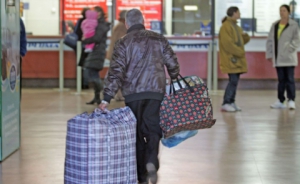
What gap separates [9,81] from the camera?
6660mm

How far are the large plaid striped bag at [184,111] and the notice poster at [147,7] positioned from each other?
983 cm

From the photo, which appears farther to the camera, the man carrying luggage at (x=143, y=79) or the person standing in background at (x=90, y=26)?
the person standing in background at (x=90, y=26)

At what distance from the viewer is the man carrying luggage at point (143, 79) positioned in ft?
16.8

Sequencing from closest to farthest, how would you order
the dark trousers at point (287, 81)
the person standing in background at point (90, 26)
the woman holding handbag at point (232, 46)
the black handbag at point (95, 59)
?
the woman holding handbag at point (232, 46) → the dark trousers at point (287, 81) → the black handbag at point (95, 59) → the person standing in background at point (90, 26)

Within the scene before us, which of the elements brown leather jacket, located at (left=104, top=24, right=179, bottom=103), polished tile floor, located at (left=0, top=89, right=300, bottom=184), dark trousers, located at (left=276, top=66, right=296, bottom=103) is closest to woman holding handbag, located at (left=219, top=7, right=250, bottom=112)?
polished tile floor, located at (left=0, top=89, right=300, bottom=184)

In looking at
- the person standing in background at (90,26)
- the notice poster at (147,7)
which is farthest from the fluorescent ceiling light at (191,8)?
the person standing in background at (90,26)

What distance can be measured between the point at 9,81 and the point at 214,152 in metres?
2.41

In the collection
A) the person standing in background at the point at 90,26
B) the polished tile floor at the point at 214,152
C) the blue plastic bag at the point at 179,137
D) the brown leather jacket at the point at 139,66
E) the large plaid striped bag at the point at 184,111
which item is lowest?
the polished tile floor at the point at 214,152

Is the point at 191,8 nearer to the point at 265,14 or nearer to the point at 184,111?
the point at 265,14

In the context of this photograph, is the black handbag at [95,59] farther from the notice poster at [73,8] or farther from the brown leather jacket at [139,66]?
the brown leather jacket at [139,66]

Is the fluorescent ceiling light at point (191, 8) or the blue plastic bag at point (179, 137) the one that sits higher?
the fluorescent ceiling light at point (191, 8)

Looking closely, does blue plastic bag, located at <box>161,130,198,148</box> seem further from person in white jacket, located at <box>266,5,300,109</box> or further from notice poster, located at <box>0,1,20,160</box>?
person in white jacket, located at <box>266,5,300,109</box>

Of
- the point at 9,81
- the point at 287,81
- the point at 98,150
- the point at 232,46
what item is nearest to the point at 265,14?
the point at 287,81

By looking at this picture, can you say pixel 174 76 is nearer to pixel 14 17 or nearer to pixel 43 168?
pixel 43 168
